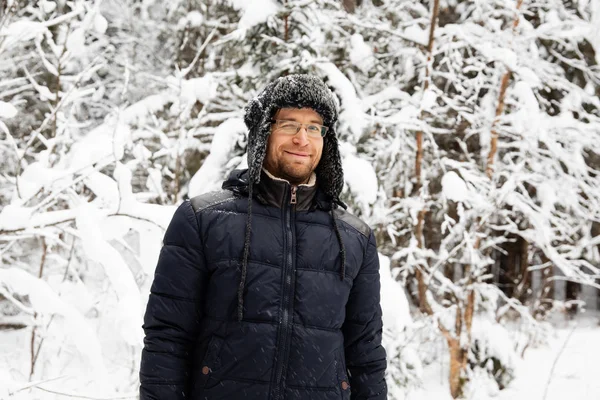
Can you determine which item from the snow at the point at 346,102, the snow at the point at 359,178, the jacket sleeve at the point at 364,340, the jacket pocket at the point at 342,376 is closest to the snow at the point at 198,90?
the snow at the point at 346,102

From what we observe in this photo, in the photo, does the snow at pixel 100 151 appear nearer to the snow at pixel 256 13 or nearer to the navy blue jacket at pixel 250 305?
the navy blue jacket at pixel 250 305

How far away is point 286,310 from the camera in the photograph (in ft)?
5.97

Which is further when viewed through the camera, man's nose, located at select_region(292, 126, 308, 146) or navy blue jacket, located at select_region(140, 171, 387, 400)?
man's nose, located at select_region(292, 126, 308, 146)

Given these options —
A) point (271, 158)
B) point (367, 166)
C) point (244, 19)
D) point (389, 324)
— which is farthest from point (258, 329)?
point (244, 19)

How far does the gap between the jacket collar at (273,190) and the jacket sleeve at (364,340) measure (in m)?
0.34

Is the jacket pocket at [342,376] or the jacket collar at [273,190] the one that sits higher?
the jacket collar at [273,190]

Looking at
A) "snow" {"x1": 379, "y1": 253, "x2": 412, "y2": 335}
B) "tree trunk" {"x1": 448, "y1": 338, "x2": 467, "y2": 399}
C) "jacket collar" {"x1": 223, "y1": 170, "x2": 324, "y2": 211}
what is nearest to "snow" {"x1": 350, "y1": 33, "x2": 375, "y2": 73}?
"snow" {"x1": 379, "y1": 253, "x2": 412, "y2": 335}

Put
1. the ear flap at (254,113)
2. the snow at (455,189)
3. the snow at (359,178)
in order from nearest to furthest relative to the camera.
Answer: the ear flap at (254,113)
the snow at (359,178)
the snow at (455,189)

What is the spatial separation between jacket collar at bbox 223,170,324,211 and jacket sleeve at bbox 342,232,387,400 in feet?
1.13

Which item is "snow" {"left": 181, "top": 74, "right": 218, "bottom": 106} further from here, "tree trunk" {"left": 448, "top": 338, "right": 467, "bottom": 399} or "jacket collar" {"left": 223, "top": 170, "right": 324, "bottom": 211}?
"tree trunk" {"left": 448, "top": 338, "right": 467, "bottom": 399}

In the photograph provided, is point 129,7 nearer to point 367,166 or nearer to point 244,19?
point 244,19

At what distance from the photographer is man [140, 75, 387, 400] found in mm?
1758

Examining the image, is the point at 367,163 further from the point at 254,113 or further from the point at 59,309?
the point at 59,309

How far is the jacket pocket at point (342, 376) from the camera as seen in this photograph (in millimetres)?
1905
